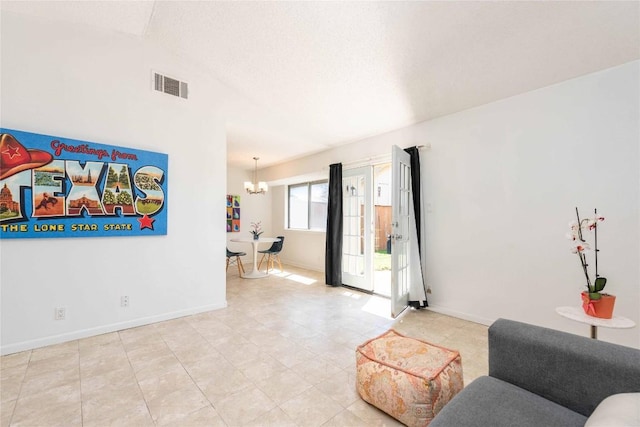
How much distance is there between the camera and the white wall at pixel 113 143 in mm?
2496

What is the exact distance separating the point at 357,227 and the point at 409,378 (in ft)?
10.7

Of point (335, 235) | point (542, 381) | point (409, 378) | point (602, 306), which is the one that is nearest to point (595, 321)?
point (602, 306)

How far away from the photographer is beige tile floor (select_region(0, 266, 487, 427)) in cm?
169

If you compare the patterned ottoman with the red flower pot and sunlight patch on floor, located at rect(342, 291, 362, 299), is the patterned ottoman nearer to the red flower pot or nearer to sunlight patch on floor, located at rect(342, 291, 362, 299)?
the red flower pot

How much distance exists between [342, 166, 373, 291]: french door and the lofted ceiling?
1.17 m

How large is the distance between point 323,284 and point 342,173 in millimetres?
2015

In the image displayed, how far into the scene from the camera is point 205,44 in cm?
303

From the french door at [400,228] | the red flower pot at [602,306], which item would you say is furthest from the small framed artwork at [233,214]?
the red flower pot at [602,306]

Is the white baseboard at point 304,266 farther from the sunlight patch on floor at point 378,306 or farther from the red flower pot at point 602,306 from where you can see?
the red flower pot at point 602,306

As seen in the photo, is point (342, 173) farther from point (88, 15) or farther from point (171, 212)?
point (88, 15)

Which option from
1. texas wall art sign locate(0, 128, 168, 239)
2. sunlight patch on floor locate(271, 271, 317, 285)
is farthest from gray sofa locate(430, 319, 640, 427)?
Result: sunlight patch on floor locate(271, 271, 317, 285)

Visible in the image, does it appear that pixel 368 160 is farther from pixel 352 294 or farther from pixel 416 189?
pixel 352 294

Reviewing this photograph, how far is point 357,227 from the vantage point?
476cm

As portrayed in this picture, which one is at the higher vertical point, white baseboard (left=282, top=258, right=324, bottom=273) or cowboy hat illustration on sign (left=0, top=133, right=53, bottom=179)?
cowboy hat illustration on sign (left=0, top=133, right=53, bottom=179)
